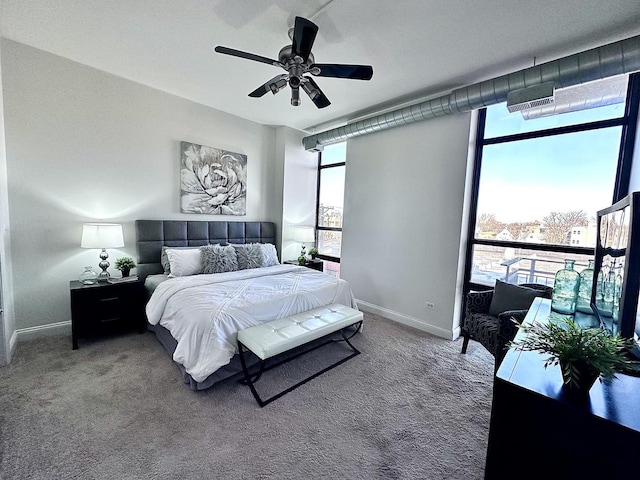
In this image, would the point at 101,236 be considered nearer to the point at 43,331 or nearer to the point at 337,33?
the point at 43,331

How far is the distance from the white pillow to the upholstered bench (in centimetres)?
155

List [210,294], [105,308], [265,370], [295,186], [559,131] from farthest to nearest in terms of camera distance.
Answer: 1. [295,186]
2. [105,308]
3. [559,131]
4. [210,294]
5. [265,370]

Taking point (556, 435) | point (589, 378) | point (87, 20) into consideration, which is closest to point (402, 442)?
point (556, 435)

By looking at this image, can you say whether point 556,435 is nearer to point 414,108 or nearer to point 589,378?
point 589,378

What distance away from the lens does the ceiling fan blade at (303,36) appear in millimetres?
1760

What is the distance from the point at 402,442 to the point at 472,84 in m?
3.56

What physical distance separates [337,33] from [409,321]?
3550mm

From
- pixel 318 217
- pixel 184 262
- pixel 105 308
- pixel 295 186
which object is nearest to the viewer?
pixel 105 308

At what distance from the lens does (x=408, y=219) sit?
3.82 metres

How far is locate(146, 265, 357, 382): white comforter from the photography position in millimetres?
2195

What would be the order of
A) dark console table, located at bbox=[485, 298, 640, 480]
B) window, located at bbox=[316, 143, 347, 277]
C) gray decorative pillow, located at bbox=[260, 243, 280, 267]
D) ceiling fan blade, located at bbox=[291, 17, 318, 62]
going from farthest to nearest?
window, located at bbox=[316, 143, 347, 277] < gray decorative pillow, located at bbox=[260, 243, 280, 267] < ceiling fan blade, located at bbox=[291, 17, 318, 62] < dark console table, located at bbox=[485, 298, 640, 480]

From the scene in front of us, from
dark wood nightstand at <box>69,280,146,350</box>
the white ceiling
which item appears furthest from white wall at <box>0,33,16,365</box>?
the white ceiling

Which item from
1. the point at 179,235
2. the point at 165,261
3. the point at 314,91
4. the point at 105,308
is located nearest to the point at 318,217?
the point at 179,235

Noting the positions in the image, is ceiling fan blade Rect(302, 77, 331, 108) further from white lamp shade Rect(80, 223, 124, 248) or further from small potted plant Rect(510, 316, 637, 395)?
white lamp shade Rect(80, 223, 124, 248)
